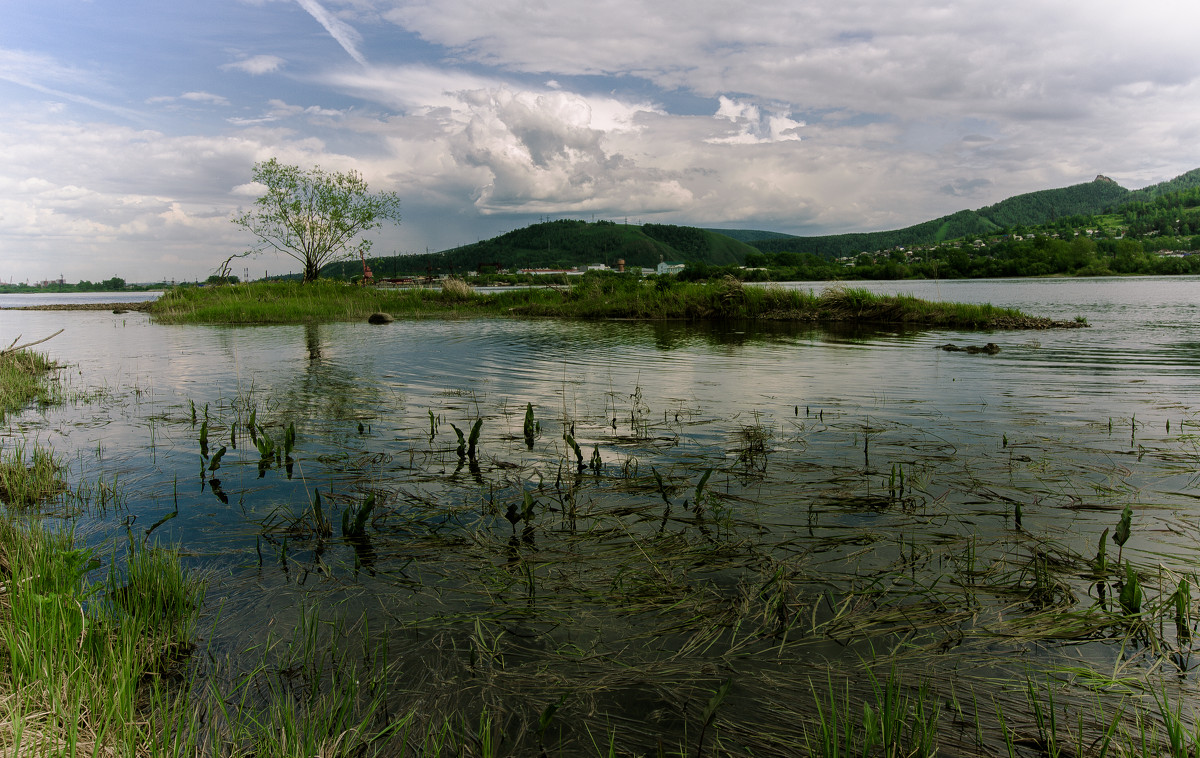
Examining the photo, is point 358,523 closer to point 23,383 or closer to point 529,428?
point 529,428

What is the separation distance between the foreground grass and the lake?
53.9ft

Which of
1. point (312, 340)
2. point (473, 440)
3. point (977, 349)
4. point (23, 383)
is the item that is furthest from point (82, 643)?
point (312, 340)

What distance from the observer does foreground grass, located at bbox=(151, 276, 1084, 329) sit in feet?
90.2

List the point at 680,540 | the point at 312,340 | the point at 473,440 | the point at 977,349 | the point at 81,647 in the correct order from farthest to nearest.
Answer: the point at 312,340
the point at 977,349
the point at 473,440
the point at 680,540
the point at 81,647

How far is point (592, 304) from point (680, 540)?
30.7m

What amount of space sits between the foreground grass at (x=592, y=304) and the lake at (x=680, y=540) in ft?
53.9

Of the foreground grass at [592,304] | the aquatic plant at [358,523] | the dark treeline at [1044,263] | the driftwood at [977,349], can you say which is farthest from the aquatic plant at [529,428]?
the dark treeline at [1044,263]

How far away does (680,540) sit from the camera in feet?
16.0

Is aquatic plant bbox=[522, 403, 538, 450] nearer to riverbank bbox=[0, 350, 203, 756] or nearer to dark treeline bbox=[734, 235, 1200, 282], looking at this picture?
riverbank bbox=[0, 350, 203, 756]

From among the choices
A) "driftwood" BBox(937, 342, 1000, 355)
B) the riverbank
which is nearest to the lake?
the riverbank

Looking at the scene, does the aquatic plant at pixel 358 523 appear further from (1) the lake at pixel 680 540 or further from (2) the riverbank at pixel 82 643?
(2) the riverbank at pixel 82 643

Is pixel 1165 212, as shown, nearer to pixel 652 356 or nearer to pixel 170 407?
pixel 652 356

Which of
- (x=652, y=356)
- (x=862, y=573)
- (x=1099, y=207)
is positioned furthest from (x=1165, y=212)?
(x=862, y=573)

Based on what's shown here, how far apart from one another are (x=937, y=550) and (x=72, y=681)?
18.1 ft
